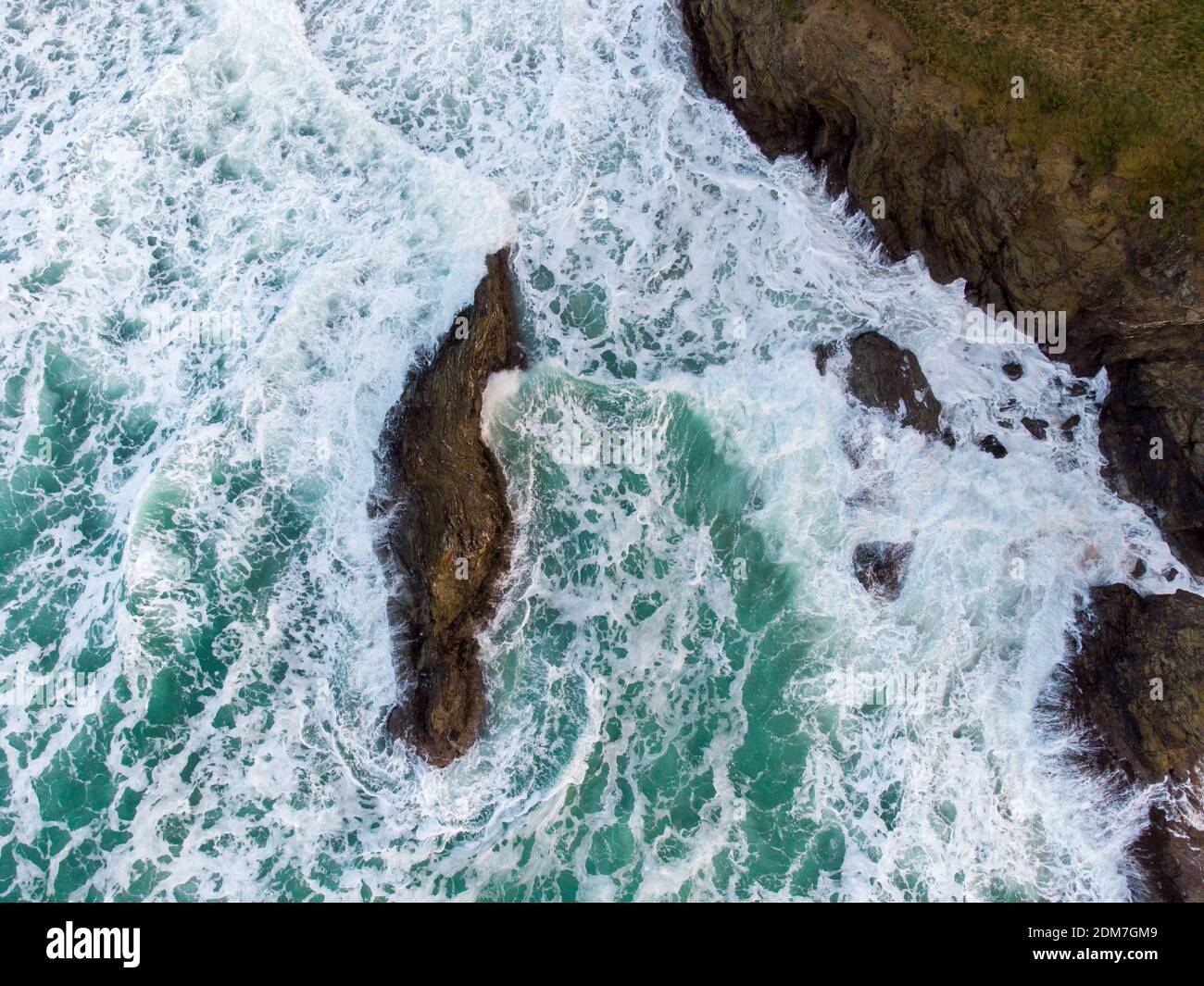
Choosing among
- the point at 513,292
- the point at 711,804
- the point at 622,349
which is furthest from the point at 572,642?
the point at 513,292

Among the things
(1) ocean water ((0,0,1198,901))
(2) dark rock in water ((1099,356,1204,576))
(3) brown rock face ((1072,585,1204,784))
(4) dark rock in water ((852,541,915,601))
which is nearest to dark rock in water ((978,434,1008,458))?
(1) ocean water ((0,0,1198,901))

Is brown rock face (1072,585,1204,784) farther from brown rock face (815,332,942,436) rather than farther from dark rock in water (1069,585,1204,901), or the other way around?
brown rock face (815,332,942,436)

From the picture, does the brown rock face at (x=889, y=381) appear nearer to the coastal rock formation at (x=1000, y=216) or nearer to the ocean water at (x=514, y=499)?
the ocean water at (x=514, y=499)

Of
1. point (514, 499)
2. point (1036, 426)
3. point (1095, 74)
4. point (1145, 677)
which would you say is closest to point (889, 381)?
point (1036, 426)

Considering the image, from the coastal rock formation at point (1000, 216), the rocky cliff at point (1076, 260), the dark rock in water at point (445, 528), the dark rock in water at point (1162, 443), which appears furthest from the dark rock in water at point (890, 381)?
the dark rock in water at point (445, 528)

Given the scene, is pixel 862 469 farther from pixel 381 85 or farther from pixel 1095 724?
pixel 381 85
